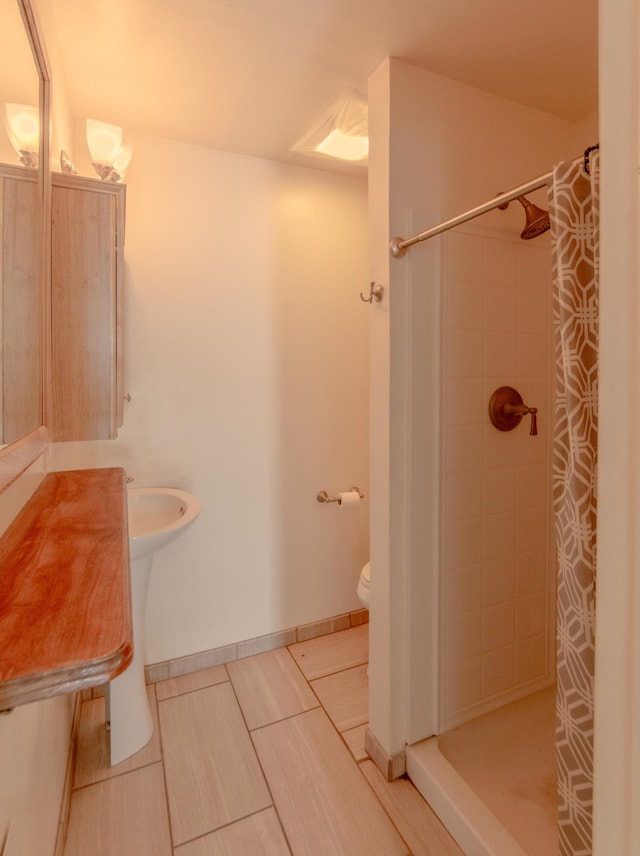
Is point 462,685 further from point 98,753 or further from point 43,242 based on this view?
point 43,242

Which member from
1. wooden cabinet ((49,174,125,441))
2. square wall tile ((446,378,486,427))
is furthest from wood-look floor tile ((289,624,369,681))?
wooden cabinet ((49,174,125,441))

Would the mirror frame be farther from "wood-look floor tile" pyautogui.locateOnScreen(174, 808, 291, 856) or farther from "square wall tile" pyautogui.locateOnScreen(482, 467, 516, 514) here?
"square wall tile" pyautogui.locateOnScreen(482, 467, 516, 514)

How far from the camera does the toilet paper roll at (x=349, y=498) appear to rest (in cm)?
213

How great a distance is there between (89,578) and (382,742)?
53.9 inches

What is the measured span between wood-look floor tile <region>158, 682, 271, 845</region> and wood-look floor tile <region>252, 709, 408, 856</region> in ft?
0.22

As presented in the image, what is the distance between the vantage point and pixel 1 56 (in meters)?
0.70

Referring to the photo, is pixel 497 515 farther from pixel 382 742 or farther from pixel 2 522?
pixel 2 522

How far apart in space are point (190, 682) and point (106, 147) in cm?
220

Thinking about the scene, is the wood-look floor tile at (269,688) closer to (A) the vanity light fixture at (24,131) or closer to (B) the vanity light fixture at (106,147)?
(A) the vanity light fixture at (24,131)

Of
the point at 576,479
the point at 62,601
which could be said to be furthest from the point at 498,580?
the point at 62,601

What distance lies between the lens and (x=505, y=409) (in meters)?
1.54

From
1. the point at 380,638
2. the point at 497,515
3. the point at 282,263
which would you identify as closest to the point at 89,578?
the point at 380,638

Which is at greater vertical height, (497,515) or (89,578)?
(89,578)

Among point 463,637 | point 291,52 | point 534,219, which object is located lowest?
point 463,637
